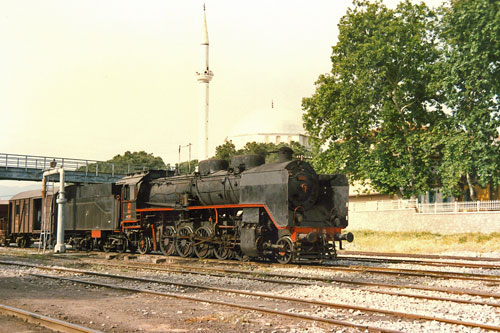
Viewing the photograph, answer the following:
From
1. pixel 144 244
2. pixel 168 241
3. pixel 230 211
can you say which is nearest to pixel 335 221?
pixel 230 211

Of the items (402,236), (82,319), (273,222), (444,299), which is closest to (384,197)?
(402,236)

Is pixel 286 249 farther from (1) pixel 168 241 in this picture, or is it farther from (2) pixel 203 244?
(1) pixel 168 241

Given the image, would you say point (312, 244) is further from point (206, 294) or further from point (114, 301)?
point (114, 301)

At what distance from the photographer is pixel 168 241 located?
20.6m

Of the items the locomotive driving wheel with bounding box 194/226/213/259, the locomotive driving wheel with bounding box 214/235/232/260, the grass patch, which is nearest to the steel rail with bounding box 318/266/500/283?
the locomotive driving wheel with bounding box 214/235/232/260

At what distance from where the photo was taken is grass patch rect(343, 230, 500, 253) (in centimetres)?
2500

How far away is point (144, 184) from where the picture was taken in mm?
22391

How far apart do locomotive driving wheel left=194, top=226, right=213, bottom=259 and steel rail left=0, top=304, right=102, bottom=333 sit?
1021 cm

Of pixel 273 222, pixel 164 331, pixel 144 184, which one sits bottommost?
pixel 164 331

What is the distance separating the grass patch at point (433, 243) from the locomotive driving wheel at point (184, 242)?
34.2 feet

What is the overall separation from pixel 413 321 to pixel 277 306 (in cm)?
239

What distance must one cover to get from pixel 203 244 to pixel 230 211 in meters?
1.95

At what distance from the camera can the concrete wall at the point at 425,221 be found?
3048 centimetres

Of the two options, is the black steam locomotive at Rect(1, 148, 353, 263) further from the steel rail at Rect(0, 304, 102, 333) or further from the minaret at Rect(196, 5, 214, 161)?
the minaret at Rect(196, 5, 214, 161)
